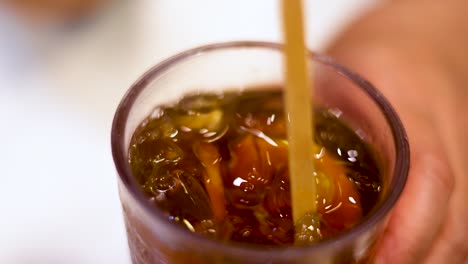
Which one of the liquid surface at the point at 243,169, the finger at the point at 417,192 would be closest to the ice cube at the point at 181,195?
the liquid surface at the point at 243,169

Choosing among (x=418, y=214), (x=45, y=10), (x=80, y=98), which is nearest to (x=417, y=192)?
(x=418, y=214)

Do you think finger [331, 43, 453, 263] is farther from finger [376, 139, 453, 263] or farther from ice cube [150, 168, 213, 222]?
ice cube [150, 168, 213, 222]

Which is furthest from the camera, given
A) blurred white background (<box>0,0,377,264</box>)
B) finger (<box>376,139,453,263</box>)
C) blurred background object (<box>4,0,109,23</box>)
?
blurred background object (<box>4,0,109,23</box>)

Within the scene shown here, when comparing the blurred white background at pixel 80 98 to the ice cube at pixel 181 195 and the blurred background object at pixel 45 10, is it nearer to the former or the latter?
the blurred background object at pixel 45 10

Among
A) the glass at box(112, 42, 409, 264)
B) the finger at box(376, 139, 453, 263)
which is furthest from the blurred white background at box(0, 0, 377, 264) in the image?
the finger at box(376, 139, 453, 263)

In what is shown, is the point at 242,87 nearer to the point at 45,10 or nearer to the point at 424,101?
the point at 424,101

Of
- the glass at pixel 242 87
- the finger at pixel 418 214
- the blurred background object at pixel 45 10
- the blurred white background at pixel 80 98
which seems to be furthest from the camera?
the blurred background object at pixel 45 10
